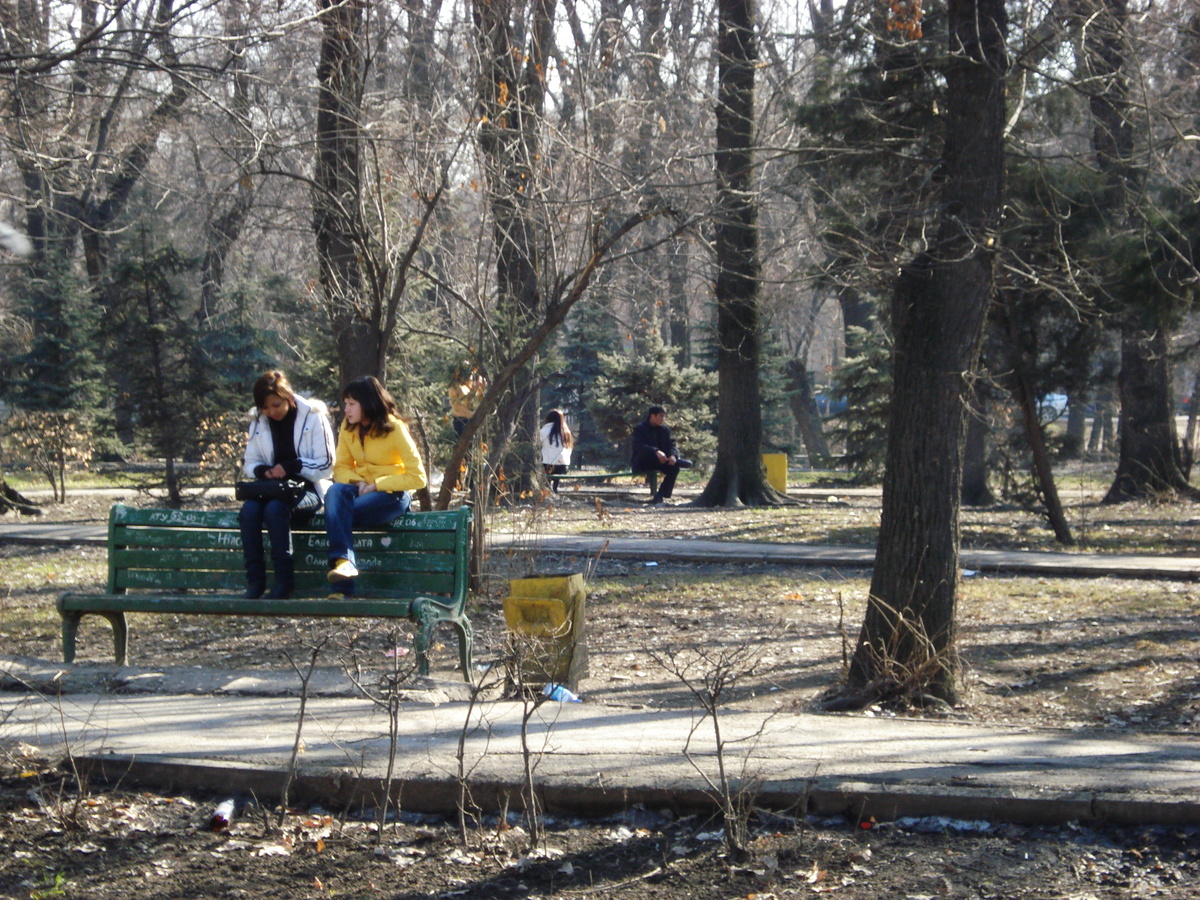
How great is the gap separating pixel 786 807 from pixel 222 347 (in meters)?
20.9

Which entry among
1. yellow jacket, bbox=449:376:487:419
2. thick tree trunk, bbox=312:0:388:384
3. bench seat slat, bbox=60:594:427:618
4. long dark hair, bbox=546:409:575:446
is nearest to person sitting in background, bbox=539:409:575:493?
long dark hair, bbox=546:409:575:446

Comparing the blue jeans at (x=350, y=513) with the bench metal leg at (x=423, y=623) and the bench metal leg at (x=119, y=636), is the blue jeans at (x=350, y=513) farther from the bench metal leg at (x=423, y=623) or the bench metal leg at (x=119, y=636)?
the bench metal leg at (x=119, y=636)

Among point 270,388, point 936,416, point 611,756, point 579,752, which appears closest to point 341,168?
point 270,388

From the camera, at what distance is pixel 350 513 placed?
664 centimetres

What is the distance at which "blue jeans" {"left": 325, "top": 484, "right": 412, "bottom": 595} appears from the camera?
6562 mm

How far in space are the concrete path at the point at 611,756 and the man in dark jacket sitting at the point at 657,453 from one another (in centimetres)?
1252

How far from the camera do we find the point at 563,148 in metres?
8.39

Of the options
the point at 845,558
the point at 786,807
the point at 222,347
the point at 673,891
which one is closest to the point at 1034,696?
the point at 786,807

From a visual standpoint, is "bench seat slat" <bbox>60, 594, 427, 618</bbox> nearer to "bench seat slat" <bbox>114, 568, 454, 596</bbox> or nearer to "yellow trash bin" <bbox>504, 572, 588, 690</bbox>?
"bench seat slat" <bbox>114, 568, 454, 596</bbox>

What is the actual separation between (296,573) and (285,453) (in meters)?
0.76

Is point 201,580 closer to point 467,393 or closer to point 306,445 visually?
point 306,445

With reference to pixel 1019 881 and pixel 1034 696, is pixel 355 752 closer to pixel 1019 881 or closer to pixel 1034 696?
pixel 1019 881

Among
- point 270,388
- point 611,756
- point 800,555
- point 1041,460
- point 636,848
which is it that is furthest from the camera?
point 1041,460

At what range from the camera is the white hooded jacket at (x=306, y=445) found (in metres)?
7.12
